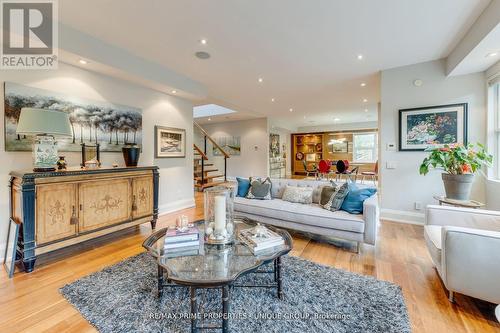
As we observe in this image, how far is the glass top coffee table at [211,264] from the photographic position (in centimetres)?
129

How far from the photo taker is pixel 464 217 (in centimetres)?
218

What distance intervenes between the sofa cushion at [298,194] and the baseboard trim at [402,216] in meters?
1.79

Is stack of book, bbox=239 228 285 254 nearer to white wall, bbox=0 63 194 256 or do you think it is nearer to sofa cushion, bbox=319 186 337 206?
sofa cushion, bbox=319 186 337 206

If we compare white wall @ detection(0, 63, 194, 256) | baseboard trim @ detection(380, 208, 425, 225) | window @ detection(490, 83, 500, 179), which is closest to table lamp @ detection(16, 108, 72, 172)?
white wall @ detection(0, 63, 194, 256)

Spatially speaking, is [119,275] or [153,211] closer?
[119,275]

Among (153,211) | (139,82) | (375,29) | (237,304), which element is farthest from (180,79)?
(237,304)

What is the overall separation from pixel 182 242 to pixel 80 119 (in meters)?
2.72

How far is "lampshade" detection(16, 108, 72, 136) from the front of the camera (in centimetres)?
219

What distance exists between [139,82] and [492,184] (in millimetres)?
5739

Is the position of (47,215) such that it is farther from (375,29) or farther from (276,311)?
(375,29)

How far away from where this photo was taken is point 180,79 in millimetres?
4223

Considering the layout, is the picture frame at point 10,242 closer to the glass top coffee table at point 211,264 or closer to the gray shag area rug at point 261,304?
the gray shag area rug at point 261,304

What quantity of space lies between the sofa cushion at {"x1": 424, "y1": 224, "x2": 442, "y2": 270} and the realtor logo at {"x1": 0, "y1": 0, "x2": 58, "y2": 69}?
4468 millimetres

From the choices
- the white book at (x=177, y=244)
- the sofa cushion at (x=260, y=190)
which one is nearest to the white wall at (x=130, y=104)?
the sofa cushion at (x=260, y=190)
